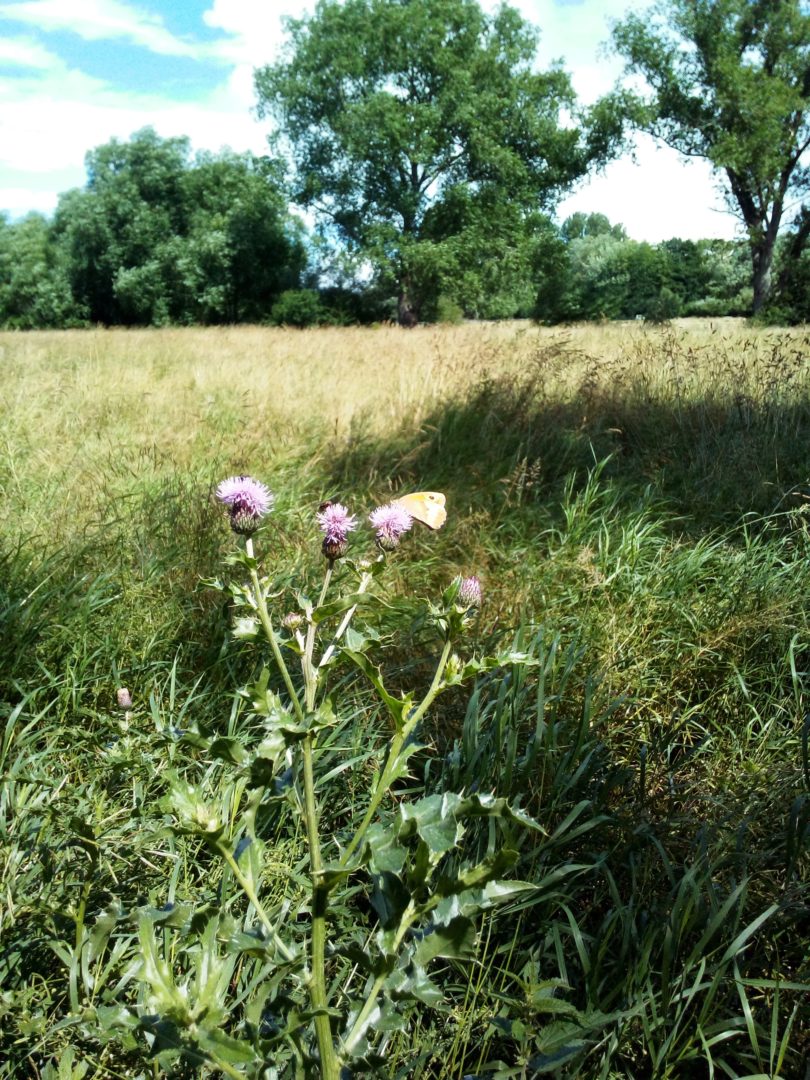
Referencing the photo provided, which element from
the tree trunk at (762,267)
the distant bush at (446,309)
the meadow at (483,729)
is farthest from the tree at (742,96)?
the meadow at (483,729)

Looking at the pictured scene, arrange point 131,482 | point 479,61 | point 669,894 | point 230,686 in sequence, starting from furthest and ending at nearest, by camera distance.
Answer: point 479,61 → point 131,482 → point 230,686 → point 669,894

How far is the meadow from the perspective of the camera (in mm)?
1510

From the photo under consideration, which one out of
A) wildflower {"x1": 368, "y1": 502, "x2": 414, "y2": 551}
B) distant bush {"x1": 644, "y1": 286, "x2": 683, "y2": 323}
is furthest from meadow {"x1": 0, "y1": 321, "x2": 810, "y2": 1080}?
distant bush {"x1": 644, "y1": 286, "x2": 683, "y2": 323}

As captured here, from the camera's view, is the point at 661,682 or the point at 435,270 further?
the point at 435,270

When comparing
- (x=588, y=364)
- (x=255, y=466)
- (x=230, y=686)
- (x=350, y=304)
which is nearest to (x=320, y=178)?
(x=350, y=304)

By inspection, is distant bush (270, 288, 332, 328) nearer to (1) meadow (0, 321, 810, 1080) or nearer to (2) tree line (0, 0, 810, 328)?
(2) tree line (0, 0, 810, 328)

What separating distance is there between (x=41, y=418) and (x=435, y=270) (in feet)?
80.1

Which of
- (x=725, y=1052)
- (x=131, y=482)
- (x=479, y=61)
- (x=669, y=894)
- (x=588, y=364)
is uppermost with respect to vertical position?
(x=479, y=61)

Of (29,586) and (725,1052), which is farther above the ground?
(29,586)

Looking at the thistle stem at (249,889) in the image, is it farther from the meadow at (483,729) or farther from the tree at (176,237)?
the tree at (176,237)

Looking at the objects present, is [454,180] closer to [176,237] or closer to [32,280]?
[176,237]

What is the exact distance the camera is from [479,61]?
98.8 feet

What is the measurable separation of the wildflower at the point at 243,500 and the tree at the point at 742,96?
27.0 m

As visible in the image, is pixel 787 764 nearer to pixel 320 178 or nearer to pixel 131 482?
pixel 131 482
